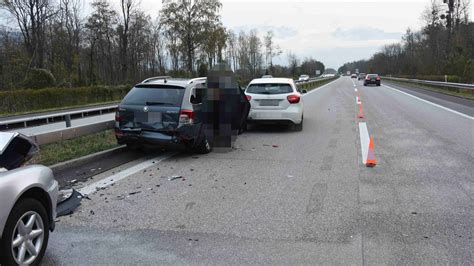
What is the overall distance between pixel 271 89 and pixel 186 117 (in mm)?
5118

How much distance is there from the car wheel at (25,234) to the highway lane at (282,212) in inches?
11.8

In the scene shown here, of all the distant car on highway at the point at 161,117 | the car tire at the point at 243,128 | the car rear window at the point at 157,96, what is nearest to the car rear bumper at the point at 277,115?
the car tire at the point at 243,128

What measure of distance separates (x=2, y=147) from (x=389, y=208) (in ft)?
14.4

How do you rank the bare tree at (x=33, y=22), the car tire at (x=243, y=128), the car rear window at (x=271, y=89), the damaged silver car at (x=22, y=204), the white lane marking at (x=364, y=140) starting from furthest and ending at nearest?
1. the bare tree at (x=33, y=22)
2. the car rear window at (x=271, y=89)
3. the car tire at (x=243, y=128)
4. the white lane marking at (x=364, y=140)
5. the damaged silver car at (x=22, y=204)

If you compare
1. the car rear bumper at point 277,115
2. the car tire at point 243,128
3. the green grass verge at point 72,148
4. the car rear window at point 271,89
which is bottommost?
the car tire at point 243,128

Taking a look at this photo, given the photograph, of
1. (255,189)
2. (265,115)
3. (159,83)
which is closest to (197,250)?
(255,189)

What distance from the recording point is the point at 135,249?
438 cm

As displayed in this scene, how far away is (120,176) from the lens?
7398mm

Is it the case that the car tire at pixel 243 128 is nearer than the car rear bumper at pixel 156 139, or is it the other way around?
the car rear bumper at pixel 156 139

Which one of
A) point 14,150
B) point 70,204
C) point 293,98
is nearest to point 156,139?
point 70,204

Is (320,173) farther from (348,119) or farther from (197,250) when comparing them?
(348,119)

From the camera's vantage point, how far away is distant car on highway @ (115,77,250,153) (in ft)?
28.1

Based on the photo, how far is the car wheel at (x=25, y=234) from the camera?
3.47 m

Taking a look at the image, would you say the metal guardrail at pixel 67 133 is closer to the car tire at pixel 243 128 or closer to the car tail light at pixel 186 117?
the car tail light at pixel 186 117
